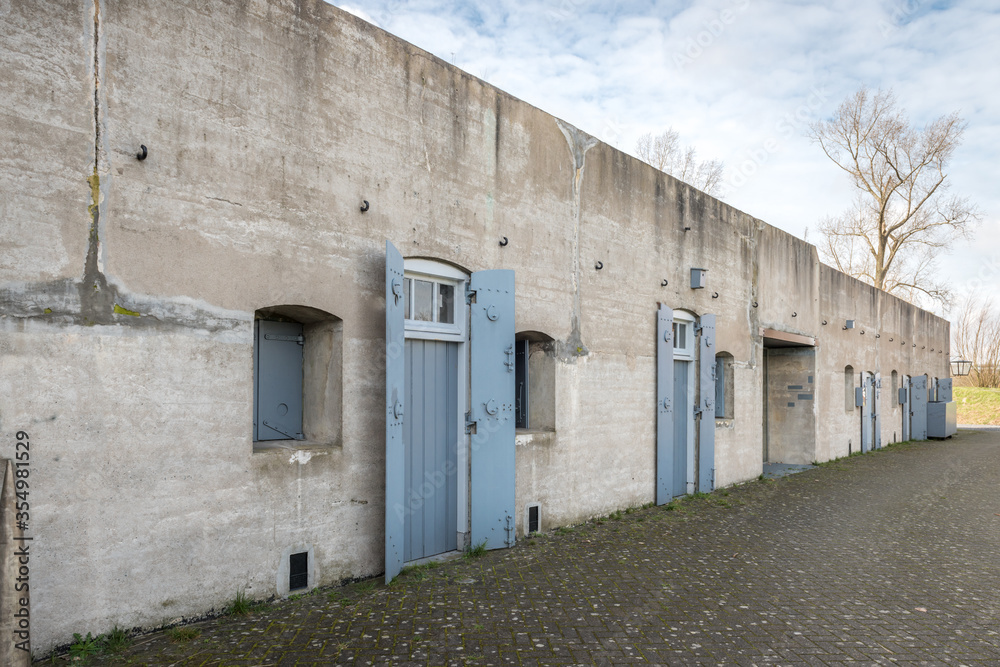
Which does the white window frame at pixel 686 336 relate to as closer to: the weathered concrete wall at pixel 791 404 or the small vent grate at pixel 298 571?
the weathered concrete wall at pixel 791 404

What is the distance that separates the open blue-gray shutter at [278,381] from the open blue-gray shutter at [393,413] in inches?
28.1

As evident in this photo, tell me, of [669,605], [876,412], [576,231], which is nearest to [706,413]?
[576,231]

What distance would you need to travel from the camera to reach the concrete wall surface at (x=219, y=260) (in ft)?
11.5

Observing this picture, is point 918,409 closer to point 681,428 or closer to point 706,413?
point 706,413

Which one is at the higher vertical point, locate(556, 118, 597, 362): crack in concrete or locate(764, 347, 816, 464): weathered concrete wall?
locate(556, 118, 597, 362): crack in concrete

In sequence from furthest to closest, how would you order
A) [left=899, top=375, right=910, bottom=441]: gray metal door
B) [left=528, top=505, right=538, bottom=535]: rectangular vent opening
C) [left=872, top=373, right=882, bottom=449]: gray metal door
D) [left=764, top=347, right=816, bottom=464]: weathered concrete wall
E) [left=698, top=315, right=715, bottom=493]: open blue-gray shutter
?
[left=899, top=375, right=910, bottom=441]: gray metal door
[left=872, top=373, right=882, bottom=449]: gray metal door
[left=764, top=347, right=816, bottom=464]: weathered concrete wall
[left=698, top=315, right=715, bottom=493]: open blue-gray shutter
[left=528, top=505, right=538, bottom=535]: rectangular vent opening

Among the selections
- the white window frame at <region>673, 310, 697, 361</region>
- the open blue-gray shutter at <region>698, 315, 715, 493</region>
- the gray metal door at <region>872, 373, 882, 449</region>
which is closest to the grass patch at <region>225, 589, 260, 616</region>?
the white window frame at <region>673, 310, 697, 361</region>

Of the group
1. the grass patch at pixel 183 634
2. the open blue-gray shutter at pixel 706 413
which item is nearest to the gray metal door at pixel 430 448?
the grass patch at pixel 183 634

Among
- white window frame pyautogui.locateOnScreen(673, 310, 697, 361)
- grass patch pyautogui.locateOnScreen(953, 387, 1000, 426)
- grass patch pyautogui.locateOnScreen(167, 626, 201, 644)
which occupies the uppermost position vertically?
white window frame pyautogui.locateOnScreen(673, 310, 697, 361)

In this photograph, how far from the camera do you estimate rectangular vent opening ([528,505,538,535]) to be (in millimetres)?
6316

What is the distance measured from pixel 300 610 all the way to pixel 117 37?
12.0 feet

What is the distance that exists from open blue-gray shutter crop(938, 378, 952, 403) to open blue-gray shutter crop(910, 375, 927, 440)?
3193 millimetres

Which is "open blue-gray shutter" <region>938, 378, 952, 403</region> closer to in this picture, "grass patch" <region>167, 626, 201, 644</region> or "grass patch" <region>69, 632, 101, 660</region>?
"grass patch" <region>167, 626, 201, 644</region>

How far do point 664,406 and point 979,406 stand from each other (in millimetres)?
30152
